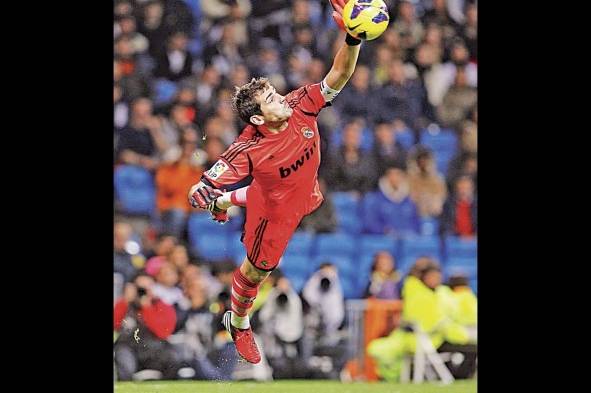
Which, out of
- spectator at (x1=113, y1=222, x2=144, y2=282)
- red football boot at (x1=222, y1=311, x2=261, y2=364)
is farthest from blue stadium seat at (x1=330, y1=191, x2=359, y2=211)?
spectator at (x1=113, y1=222, x2=144, y2=282)

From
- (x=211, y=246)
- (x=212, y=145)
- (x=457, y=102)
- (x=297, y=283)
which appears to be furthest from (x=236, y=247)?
(x=457, y=102)

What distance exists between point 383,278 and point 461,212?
721 millimetres

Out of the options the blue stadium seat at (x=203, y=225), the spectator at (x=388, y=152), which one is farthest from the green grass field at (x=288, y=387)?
the spectator at (x=388, y=152)

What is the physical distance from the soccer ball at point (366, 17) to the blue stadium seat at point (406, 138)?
106cm

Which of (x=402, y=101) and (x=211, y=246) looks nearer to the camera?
(x=211, y=246)

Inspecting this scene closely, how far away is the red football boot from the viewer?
742 cm

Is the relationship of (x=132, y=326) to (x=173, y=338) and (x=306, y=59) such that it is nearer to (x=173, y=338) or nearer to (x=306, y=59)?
(x=173, y=338)

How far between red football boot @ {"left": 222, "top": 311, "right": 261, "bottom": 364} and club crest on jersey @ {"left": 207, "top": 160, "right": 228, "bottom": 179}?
1.03 meters

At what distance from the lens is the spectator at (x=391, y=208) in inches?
305

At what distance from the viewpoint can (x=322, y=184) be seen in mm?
7477

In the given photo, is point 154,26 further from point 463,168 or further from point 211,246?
point 463,168

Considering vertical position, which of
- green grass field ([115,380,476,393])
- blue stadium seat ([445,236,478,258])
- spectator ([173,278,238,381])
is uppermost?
blue stadium seat ([445,236,478,258])

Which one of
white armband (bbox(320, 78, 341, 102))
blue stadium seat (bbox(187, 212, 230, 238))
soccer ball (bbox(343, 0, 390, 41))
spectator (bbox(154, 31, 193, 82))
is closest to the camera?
soccer ball (bbox(343, 0, 390, 41))

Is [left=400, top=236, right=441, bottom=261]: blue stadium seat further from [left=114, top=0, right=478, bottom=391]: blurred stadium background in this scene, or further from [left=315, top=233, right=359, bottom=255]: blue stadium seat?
[left=315, top=233, right=359, bottom=255]: blue stadium seat
